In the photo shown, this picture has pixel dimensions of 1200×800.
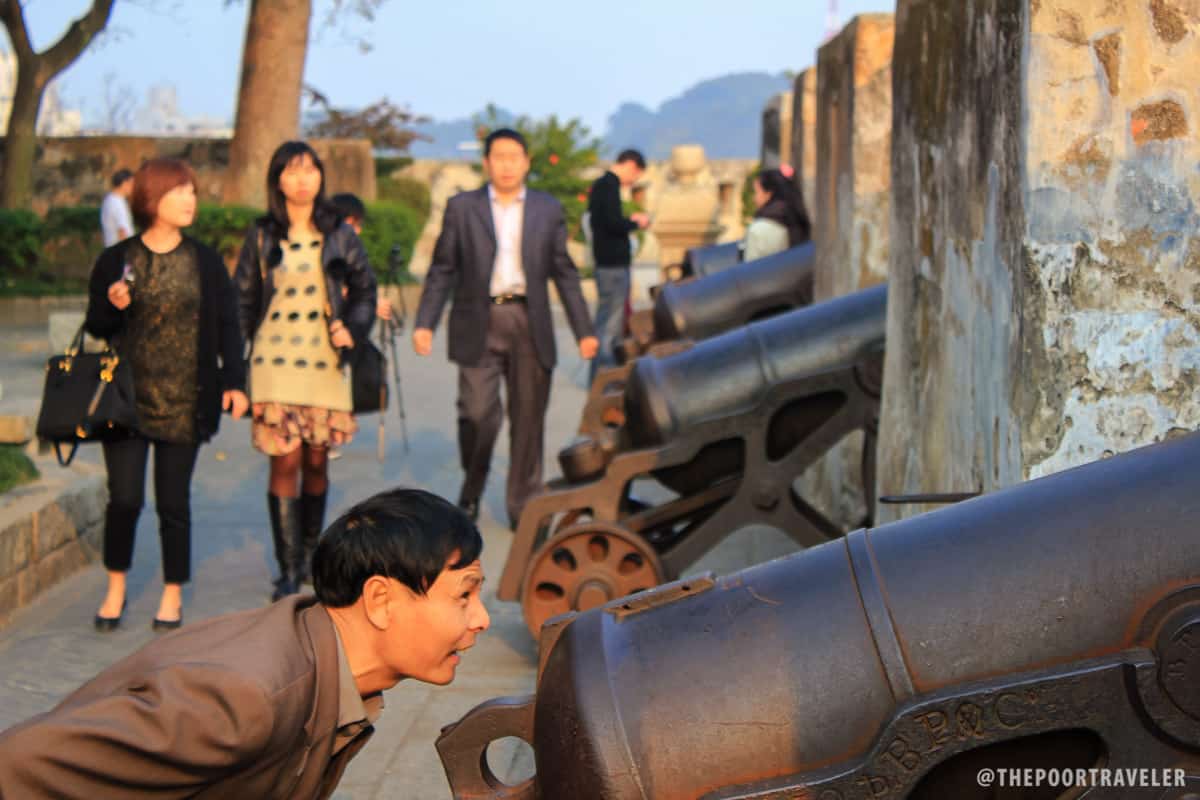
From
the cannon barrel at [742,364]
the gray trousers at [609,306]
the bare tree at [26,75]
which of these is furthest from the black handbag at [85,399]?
the bare tree at [26,75]

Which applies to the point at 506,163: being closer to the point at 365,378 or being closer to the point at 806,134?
the point at 365,378

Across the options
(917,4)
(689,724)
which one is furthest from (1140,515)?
(917,4)

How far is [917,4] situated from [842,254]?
2.91m

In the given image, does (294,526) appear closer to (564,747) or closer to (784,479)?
(784,479)

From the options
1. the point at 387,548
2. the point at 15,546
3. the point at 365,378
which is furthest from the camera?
the point at 365,378

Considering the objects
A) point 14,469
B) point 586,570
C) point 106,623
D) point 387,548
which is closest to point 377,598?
point 387,548

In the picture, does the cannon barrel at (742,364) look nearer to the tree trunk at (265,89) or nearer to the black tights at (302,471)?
the black tights at (302,471)

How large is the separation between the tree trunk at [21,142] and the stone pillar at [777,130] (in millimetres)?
8550

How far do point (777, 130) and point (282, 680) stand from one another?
49.4 feet

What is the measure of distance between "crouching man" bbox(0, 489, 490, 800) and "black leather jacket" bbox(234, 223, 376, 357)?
369 cm

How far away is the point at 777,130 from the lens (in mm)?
16953

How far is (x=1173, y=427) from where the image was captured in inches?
152

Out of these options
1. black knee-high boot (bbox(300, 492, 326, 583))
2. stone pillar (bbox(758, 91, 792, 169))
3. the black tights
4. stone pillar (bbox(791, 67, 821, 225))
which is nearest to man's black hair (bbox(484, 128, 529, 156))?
the black tights

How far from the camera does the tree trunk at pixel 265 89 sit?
19.0 metres
